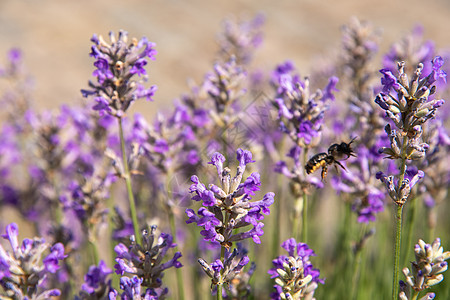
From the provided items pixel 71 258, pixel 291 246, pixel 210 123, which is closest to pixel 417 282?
pixel 291 246

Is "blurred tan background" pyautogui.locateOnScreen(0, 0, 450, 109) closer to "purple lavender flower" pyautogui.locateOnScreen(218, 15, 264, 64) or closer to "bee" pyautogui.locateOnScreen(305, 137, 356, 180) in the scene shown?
"purple lavender flower" pyautogui.locateOnScreen(218, 15, 264, 64)

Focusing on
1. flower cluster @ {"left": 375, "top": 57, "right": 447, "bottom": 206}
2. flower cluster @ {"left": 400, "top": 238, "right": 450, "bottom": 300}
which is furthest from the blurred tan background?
flower cluster @ {"left": 400, "top": 238, "right": 450, "bottom": 300}

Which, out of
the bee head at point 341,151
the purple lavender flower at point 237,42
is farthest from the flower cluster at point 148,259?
the purple lavender flower at point 237,42

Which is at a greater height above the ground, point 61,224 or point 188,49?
point 188,49

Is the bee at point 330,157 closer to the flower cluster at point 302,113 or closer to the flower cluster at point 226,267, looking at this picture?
the flower cluster at point 302,113

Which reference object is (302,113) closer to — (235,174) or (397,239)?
(397,239)

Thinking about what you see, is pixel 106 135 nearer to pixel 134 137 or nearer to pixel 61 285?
pixel 134 137

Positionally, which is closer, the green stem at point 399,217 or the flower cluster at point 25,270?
the green stem at point 399,217

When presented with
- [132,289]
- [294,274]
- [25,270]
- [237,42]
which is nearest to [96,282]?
[25,270]
